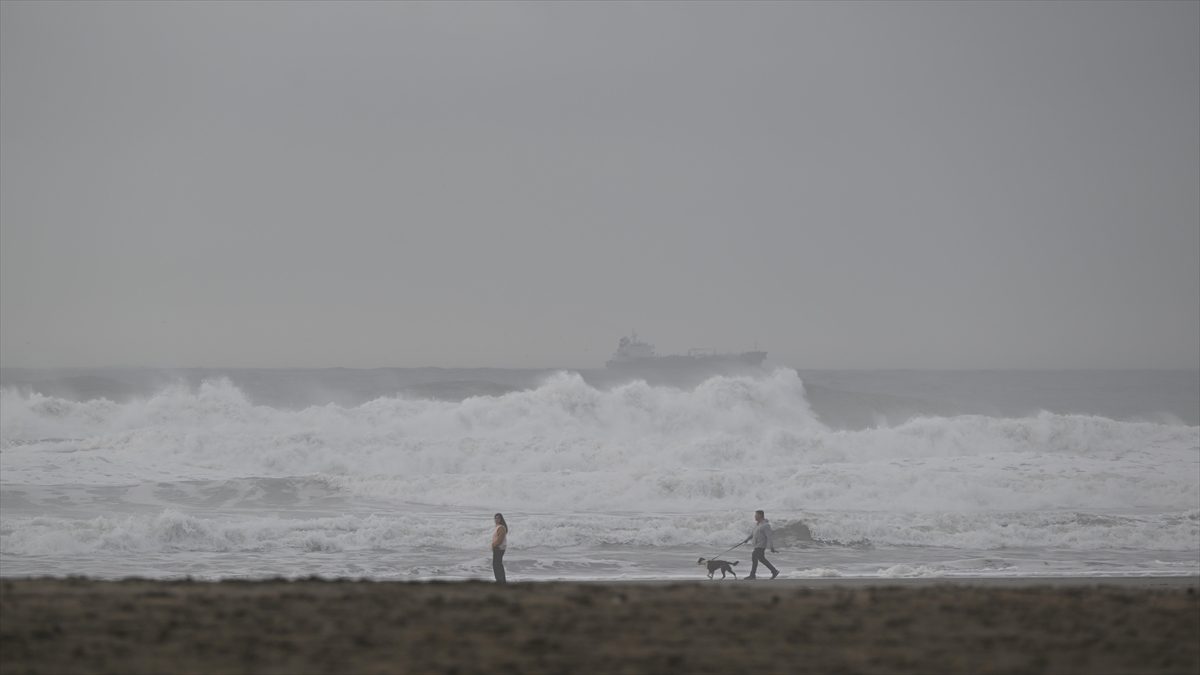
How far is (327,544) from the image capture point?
823 inches

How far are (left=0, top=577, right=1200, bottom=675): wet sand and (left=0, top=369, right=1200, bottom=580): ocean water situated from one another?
823cm

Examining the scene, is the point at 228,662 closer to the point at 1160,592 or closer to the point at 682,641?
the point at 682,641

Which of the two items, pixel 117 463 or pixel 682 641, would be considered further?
pixel 117 463

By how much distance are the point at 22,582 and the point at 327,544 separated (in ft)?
36.5

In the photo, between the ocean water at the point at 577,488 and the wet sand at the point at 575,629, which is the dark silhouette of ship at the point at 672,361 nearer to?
the ocean water at the point at 577,488

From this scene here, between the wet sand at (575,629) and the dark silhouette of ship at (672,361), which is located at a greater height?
the dark silhouette of ship at (672,361)

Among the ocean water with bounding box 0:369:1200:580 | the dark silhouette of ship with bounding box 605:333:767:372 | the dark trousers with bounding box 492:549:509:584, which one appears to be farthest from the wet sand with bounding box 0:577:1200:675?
the dark silhouette of ship with bounding box 605:333:767:372

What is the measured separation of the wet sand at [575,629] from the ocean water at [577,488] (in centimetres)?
823

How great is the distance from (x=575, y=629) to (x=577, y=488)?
21591 millimetres

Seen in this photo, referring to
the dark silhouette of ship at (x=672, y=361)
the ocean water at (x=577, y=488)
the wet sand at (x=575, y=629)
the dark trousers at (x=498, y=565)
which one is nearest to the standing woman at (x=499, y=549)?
the dark trousers at (x=498, y=565)

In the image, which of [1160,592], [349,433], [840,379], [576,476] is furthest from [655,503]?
[840,379]

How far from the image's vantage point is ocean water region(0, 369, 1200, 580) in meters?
20.1

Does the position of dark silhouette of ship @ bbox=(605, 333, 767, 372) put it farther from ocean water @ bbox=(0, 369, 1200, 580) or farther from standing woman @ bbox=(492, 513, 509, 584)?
standing woman @ bbox=(492, 513, 509, 584)

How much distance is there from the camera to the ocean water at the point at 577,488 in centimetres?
2011
